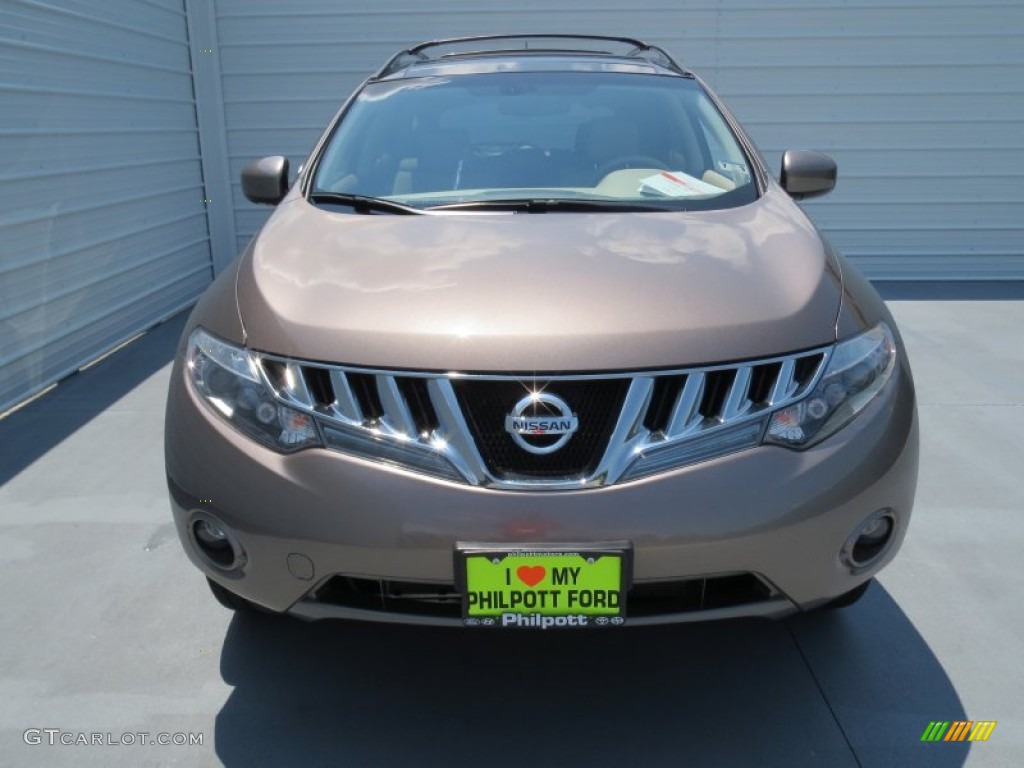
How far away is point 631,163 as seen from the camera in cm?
281

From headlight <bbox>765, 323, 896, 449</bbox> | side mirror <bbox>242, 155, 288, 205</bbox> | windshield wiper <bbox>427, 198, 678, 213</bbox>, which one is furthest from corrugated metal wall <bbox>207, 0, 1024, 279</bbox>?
headlight <bbox>765, 323, 896, 449</bbox>

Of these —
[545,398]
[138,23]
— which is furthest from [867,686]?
[138,23]

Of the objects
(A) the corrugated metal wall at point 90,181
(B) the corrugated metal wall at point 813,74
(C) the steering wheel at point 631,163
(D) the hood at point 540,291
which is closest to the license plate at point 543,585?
(D) the hood at point 540,291

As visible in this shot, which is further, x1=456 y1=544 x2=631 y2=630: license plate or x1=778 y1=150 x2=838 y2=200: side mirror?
x1=778 y1=150 x2=838 y2=200: side mirror

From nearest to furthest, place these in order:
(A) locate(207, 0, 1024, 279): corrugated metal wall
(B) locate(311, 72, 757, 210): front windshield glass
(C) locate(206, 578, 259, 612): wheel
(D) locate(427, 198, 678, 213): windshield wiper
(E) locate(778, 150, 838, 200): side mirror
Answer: (C) locate(206, 578, 259, 612): wheel, (D) locate(427, 198, 678, 213): windshield wiper, (B) locate(311, 72, 757, 210): front windshield glass, (E) locate(778, 150, 838, 200): side mirror, (A) locate(207, 0, 1024, 279): corrugated metal wall

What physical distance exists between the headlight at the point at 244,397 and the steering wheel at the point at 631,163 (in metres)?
1.33

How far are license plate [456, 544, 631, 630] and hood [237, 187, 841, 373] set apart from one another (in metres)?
0.35

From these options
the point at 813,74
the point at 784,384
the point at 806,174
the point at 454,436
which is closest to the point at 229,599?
the point at 454,436

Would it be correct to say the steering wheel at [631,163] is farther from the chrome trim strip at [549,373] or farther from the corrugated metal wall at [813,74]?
the corrugated metal wall at [813,74]

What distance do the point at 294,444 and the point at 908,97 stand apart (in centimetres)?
673

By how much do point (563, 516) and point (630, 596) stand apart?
0.26 m

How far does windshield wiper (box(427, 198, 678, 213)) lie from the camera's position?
2.43m

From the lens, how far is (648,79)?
3193mm

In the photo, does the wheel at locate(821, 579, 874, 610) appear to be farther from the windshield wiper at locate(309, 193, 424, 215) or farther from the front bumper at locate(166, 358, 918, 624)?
the windshield wiper at locate(309, 193, 424, 215)
